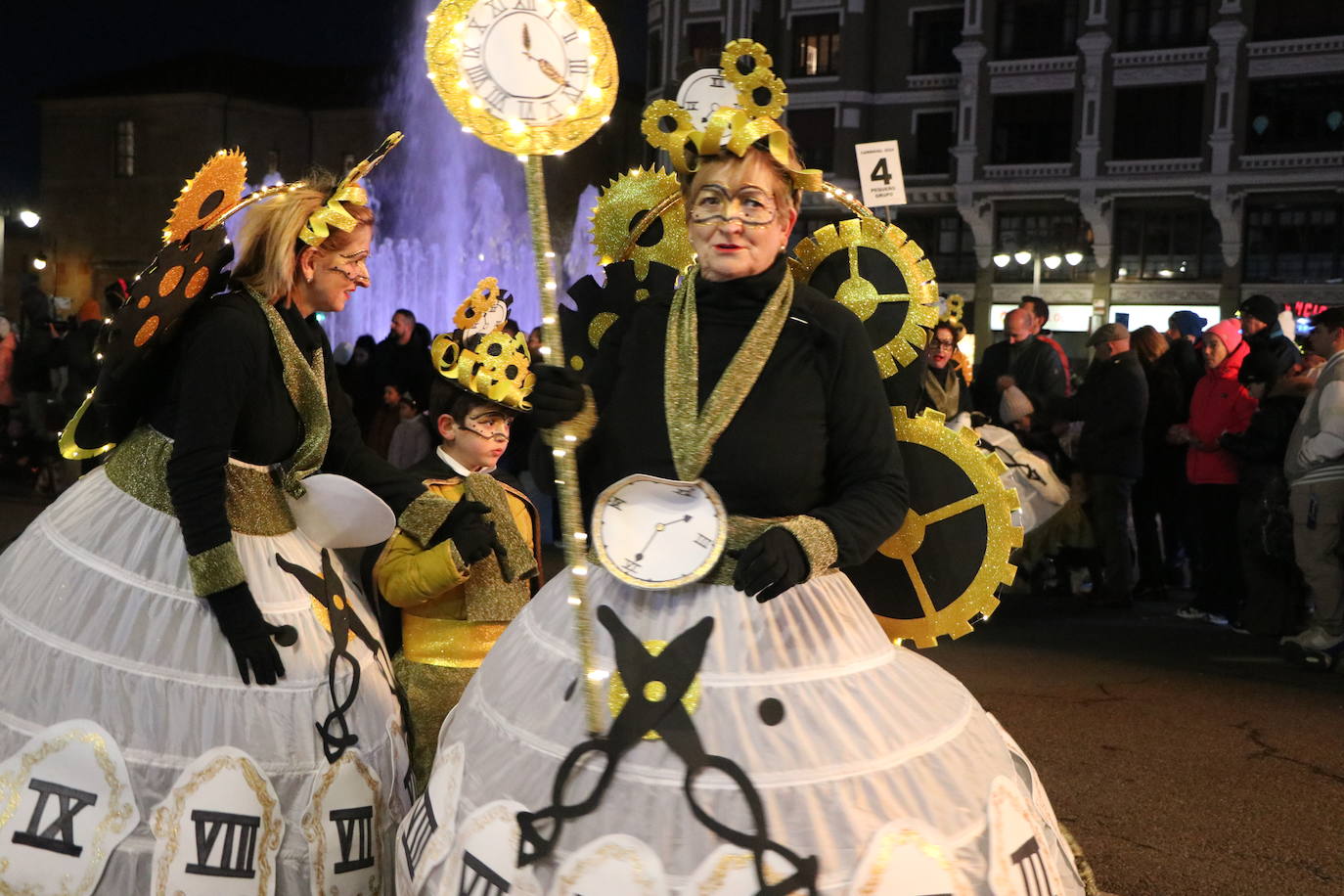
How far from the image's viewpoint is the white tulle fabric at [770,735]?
2.50 m

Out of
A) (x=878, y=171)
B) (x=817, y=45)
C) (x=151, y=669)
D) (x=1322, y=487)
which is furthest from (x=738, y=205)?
(x=817, y=45)

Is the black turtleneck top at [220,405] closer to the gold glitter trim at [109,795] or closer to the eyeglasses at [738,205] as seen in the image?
the gold glitter trim at [109,795]

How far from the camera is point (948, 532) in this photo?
3.29m

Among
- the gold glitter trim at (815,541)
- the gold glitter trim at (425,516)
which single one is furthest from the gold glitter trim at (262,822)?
the gold glitter trim at (815,541)

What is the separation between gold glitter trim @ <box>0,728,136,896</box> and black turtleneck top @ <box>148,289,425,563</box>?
50cm

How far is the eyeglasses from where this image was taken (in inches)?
114

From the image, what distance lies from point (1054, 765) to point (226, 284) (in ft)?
13.4

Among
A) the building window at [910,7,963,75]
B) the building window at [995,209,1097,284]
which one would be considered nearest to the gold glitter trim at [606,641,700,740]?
the building window at [995,209,1097,284]

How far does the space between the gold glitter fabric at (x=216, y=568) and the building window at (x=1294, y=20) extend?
33.9m

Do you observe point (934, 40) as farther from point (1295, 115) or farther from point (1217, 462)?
point (1217, 462)

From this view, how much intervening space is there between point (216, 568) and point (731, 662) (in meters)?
1.34

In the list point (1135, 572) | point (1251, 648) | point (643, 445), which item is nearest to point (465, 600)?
point (643, 445)

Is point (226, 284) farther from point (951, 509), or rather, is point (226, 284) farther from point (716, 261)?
point (951, 509)

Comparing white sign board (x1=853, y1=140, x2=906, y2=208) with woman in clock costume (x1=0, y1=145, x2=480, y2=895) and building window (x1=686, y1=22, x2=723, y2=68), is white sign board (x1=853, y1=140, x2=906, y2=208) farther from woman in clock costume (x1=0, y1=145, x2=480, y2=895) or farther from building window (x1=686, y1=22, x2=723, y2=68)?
building window (x1=686, y1=22, x2=723, y2=68)
